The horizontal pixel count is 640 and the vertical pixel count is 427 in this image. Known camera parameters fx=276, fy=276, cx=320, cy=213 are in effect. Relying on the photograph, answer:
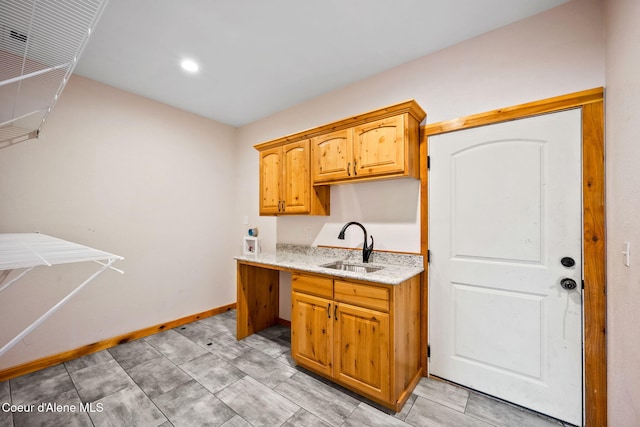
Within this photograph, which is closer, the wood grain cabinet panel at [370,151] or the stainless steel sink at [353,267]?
the wood grain cabinet panel at [370,151]

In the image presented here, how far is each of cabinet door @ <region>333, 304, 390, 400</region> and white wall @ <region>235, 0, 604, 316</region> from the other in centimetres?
78

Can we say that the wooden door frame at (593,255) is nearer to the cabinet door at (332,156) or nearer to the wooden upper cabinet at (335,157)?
the wooden upper cabinet at (335,157)

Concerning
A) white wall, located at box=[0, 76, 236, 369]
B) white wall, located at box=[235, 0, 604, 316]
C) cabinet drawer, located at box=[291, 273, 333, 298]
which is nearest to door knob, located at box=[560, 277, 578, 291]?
white wall, located at box=[235, 0, 604, 316]

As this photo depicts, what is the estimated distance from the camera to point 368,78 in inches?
107

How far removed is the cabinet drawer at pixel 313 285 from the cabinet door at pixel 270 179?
0.98m

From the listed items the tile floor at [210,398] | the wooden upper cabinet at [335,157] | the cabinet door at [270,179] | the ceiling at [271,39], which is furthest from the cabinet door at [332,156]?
the tile floor at [210,398]

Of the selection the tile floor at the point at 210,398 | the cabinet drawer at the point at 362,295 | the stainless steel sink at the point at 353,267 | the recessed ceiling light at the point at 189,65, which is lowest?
the tile floor at the point at 210,398

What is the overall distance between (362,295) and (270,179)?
5.70ft

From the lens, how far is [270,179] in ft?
10.2

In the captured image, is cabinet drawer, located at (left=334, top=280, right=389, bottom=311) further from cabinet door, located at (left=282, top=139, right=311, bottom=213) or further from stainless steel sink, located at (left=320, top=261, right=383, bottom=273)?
cabinet door, located at (left=282, top=139, right=311, bottom=213)

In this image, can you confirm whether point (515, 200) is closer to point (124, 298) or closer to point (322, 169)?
point (322, 169)

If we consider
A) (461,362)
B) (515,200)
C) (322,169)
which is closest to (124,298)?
(322,169)

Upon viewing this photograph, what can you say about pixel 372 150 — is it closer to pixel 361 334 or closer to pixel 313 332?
pixel 361 334

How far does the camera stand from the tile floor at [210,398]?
5.86ft
